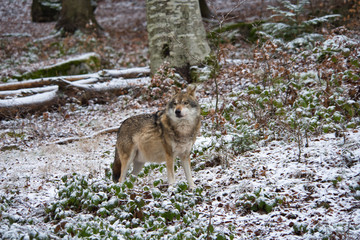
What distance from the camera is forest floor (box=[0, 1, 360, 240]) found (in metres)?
4.07

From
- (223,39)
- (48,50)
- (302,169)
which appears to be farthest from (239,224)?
(48,50)

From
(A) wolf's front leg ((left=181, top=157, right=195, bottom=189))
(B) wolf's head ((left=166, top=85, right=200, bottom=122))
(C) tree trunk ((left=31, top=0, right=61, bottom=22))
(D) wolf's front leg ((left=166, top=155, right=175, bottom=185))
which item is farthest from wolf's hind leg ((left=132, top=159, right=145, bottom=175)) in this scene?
(C) tree trunk ((left=31, top=0, right=61, bottom=22))

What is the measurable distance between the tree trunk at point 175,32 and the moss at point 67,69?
13.5 feet

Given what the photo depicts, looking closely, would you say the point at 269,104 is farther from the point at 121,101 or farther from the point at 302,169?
the point at 121,101

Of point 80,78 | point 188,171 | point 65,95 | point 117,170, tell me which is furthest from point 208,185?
point 80,78

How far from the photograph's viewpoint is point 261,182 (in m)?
5.16

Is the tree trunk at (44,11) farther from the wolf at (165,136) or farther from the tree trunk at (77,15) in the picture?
the wolf at (165,136)

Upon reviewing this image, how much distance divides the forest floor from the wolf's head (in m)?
0.94

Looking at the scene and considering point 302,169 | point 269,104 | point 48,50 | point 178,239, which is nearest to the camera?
point 178,239

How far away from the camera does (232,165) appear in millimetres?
6098

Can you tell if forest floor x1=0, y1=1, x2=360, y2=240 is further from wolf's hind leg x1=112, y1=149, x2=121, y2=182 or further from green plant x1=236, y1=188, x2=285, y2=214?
wolf's hind leg x1=112, y1=149, x2=121, y2=182

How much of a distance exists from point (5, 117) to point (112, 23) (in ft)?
54.9

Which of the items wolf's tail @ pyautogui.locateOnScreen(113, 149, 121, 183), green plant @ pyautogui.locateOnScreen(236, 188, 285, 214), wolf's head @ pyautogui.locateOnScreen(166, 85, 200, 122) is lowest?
wolf's tail @ pyautogui.locateOnScreen(113, 149, 121, 183)

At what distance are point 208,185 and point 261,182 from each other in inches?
35.5
